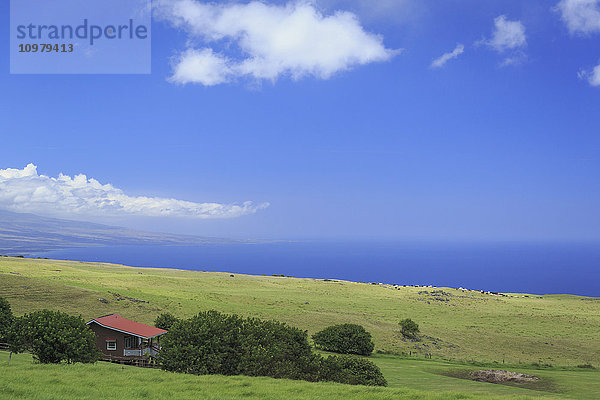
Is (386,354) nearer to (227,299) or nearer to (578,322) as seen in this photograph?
(227,299)

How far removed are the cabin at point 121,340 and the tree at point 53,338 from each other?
8.41m

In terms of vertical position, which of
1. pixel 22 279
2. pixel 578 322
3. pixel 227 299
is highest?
pixel 22 279

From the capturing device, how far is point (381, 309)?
80.6m

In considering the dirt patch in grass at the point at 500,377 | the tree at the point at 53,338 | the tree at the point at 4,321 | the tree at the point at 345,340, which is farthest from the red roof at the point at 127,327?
the dirt patch in grass at the point at 500,377

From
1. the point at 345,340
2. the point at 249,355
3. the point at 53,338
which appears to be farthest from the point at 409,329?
the point at 53,338

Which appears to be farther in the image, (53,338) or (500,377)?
(500,377)

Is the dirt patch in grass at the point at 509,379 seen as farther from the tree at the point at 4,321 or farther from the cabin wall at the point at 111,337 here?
the tree at the point at 4,321

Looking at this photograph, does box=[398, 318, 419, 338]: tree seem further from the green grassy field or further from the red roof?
the red roof

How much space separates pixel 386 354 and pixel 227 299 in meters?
37.0

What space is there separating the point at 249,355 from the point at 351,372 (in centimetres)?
629

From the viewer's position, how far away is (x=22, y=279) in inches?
2486

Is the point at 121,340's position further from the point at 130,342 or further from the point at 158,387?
the point at 158,387

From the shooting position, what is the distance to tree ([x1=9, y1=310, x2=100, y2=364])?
82.1 ft

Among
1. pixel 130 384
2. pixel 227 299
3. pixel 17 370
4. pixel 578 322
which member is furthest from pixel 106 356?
pixel 578 322
